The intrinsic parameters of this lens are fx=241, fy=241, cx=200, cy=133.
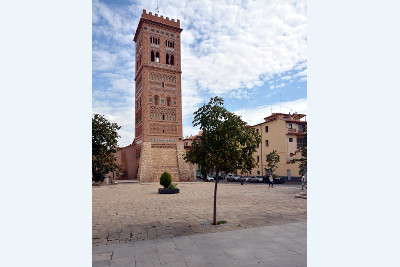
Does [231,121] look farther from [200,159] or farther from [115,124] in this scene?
[115,124]

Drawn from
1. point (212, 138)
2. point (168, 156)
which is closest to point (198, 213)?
point (212, 138)

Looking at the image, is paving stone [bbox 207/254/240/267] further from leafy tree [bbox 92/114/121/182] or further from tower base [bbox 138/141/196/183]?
tower base [bbox 138/141/196/183]

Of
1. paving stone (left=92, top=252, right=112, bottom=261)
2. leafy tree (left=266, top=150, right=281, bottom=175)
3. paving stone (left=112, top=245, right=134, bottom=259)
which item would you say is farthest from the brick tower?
paving stone (left=92, top=252, right=112, bottom=261)

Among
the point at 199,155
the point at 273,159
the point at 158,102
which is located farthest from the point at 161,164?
the point at 199,155

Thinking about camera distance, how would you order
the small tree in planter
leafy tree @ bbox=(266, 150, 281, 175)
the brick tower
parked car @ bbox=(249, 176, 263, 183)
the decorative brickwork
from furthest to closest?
the decorative brickwork
parked car @ bbox=(249, 176, 263, 183)
the brick tower
leafy tree @ bbox=(266, 150, 281, 175)
the small tree in planter

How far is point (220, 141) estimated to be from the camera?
7426 millimetres

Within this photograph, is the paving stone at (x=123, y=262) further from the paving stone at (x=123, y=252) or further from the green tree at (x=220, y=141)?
the green tree at (x=220, y=141)

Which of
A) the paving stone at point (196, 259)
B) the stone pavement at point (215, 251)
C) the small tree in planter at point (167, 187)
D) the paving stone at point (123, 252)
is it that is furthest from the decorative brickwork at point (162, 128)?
the paving stone at point (196, 259)

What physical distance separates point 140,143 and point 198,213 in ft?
87.1

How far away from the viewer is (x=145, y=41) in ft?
115

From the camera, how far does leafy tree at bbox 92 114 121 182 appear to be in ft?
21.4

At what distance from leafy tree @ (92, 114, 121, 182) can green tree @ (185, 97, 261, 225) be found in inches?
95.7

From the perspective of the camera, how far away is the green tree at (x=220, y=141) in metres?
7.30

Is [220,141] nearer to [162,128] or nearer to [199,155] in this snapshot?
[199,155]
